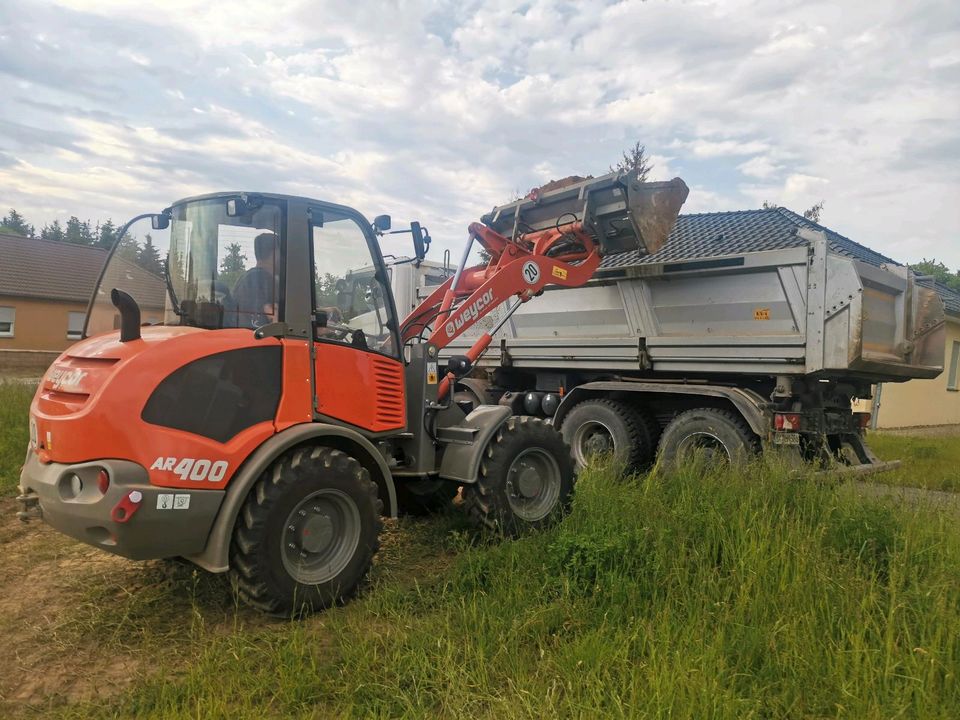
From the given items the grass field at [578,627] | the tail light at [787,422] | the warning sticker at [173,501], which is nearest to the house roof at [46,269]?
the grass field at [578,627]

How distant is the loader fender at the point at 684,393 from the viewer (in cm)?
625

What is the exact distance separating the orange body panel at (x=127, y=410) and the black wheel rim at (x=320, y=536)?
1.52ft

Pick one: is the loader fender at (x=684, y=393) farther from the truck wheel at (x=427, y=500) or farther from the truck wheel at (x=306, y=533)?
the truck wheel at (x=306, y=533)

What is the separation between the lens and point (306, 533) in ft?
11.9

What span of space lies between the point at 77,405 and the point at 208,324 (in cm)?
77

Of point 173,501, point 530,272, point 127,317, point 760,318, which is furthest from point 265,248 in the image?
point 760,318

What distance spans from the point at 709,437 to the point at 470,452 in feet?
10.5

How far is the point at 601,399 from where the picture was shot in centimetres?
782

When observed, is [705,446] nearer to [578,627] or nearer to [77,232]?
[578,627]

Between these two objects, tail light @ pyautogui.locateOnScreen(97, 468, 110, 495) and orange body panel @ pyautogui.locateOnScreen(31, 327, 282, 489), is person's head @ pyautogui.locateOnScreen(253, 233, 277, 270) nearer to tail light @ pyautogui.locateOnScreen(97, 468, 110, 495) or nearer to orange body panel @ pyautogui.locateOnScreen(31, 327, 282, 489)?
orange body panel @ pyautogui.locateOnScreen(31, 327, 282, 489)

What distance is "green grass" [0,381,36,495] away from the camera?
21.5 ft

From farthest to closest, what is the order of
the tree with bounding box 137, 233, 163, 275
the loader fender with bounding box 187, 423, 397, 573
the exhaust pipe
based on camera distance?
the tree with bounding box 137, 233, 163, 275, the exhaust pipe, the loader fender with bounding box 187, 423, 397, 573

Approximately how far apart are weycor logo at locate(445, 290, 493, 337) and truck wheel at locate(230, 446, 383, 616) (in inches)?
70.7

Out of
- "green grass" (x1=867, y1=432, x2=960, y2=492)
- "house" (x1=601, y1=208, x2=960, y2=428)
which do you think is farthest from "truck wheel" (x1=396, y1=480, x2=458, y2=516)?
"green grass" (x1=867, y1=432, x2=960, y2=492)
